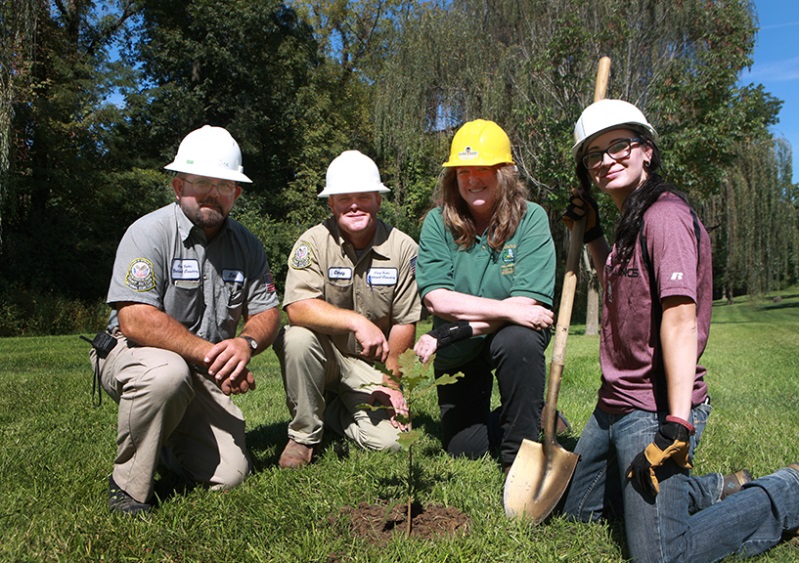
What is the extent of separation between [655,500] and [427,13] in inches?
712

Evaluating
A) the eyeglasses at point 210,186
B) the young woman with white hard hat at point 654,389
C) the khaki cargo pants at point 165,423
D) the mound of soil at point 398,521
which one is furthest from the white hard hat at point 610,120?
the khaki cargo pants at point 165,423

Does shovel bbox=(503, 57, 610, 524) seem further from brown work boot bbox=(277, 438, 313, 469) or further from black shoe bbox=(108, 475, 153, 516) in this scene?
black shoe bbox=(108, 475, 153, 516)

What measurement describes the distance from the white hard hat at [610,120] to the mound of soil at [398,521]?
1.71 metres

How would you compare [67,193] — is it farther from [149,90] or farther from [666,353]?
[666,353]

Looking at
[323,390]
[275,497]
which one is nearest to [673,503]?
[275,497]

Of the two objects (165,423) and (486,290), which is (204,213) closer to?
(165,423)

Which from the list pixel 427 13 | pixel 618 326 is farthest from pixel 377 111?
pixel 618 326

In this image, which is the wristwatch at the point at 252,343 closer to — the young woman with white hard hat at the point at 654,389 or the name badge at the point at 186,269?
the name badge at the point at 186,269

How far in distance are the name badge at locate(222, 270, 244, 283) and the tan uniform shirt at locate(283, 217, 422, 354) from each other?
0.46m

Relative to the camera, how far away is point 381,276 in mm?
4039

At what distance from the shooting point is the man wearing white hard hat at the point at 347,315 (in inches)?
146

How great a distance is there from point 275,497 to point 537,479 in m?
1.26

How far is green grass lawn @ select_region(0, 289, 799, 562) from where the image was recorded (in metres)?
2.53

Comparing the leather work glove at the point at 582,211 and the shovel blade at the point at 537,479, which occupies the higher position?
the leather work glove at the point at 582,211
